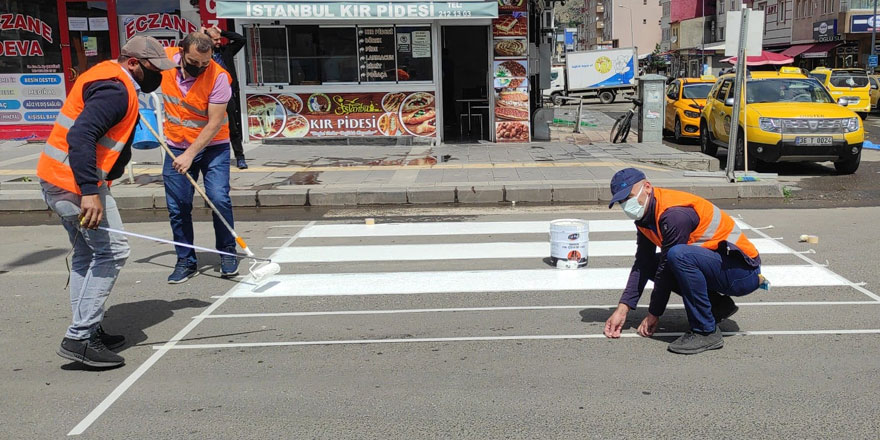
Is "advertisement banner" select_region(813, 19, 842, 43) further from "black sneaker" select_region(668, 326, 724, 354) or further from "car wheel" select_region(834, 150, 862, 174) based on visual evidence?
"black sneaker" select_region(668, 326, 724, 354)

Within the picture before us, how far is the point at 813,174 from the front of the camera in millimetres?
13672

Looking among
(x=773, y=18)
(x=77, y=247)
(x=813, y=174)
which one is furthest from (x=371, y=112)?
(x=773, y=18)

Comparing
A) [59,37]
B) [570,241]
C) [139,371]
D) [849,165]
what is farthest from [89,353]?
[59,37]

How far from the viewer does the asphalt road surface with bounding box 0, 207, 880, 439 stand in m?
4.02

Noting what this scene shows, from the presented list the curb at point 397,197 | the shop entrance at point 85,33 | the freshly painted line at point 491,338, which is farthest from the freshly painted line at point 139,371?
the shop entrance at point 85,33

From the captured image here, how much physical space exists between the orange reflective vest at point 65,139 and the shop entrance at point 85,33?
1367cm

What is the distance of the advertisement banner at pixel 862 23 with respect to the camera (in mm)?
46906

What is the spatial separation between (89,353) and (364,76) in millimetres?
12511

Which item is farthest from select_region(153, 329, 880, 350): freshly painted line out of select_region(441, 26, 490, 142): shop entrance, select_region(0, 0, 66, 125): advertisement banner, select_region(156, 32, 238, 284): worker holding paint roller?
select_region(0, 0, 66, 125): advertisement banner

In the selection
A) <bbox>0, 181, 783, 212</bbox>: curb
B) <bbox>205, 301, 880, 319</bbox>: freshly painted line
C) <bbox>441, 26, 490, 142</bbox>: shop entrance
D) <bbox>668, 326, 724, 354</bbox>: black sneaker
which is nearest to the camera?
<bbox>668, 326, 724, 354</bbox>: black sneaker

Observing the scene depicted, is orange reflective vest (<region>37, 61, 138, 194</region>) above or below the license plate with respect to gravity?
above

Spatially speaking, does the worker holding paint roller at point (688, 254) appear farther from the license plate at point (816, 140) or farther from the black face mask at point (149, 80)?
the license plate at point (816, 140)

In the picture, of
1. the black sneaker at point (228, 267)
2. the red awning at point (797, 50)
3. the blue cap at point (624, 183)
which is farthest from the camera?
the red awning at point (797, 50)

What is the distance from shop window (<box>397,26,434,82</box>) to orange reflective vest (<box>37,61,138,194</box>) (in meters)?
12.2
